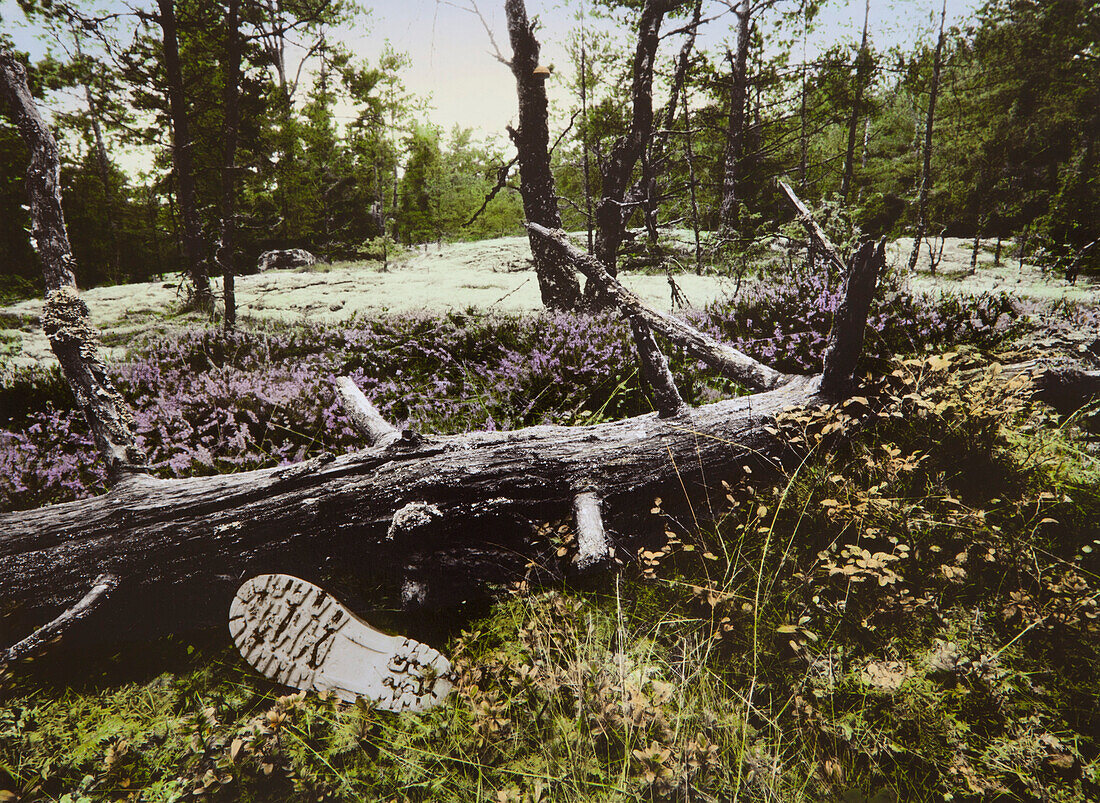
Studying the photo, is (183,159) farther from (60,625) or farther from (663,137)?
(663,137)

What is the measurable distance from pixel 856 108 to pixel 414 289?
237 inches

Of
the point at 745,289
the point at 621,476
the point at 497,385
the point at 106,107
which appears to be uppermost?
the point at 106,107

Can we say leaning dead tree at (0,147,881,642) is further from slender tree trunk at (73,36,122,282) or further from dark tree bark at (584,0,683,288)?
dark tree bark at (584,0,683,288)

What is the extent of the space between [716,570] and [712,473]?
561 millimetres

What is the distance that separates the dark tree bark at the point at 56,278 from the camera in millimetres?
2531

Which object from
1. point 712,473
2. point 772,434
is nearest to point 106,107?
point 712,473

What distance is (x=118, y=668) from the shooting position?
7.14ft

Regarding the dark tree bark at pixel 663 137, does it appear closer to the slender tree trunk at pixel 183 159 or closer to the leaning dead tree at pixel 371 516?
the leaning dead tree at pixel 371 516

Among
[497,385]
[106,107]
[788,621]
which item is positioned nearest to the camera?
[788,621]

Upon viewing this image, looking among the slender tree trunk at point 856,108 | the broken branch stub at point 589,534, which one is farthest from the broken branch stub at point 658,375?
the slender tree trunk at point 856,108

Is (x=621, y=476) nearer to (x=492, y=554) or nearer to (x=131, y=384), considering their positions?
(x=492, y=554)

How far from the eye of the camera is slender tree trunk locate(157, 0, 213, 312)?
3615 millimetres

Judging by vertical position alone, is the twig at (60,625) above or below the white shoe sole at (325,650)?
above

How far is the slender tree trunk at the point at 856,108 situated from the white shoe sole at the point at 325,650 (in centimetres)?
665
